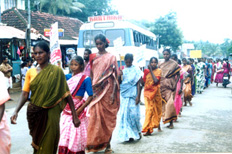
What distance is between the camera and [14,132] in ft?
22.4

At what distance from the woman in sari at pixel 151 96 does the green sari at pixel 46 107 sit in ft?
10.9

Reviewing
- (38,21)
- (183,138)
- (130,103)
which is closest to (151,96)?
(130,103)

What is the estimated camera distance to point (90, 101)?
4.16m

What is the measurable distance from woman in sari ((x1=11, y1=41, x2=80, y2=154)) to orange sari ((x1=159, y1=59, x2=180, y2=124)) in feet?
13.6

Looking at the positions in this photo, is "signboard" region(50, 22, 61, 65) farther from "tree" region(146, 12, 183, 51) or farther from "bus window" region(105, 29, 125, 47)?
"tree" region(146, 12, 183, 51)

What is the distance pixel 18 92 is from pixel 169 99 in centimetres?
984


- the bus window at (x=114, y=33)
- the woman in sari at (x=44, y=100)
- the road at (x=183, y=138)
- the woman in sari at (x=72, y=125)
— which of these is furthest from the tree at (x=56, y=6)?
the woman in sari at (x=44, y=100)

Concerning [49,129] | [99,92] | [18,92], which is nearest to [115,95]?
[99,92]

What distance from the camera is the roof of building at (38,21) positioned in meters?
21.1

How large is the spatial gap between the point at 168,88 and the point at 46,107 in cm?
441

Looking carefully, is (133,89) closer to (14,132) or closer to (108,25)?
(14,132)

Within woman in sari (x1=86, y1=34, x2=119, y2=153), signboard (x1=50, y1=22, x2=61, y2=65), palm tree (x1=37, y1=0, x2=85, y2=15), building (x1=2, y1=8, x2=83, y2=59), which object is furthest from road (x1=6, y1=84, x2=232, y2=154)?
palm tree (x1=37, y1=0, x2=85, y2=15)

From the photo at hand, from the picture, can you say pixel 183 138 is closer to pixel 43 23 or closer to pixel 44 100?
pixel 44 100

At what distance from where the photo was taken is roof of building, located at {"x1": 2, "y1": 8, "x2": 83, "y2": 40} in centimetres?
2109
